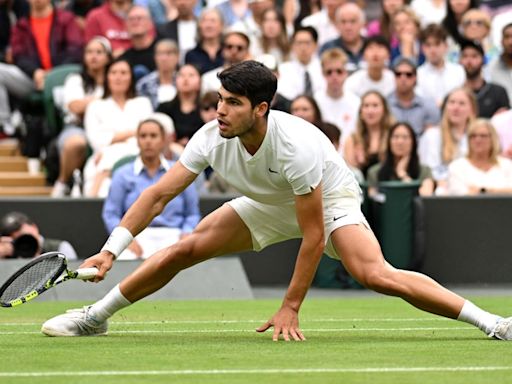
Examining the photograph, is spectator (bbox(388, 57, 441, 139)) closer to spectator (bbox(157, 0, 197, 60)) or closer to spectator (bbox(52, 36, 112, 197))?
spectator (bbox(157, 0, 197, 60))

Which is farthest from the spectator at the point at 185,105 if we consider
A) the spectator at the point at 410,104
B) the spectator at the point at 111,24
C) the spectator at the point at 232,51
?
the spectator at the point at 410,104

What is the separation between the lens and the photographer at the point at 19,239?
498 inches

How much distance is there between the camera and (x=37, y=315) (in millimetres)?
10594

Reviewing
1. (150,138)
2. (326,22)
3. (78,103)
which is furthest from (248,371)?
(326,22)

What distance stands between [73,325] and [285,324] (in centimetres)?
142

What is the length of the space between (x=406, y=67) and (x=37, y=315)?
651 cm

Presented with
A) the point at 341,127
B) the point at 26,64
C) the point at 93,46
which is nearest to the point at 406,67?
the point at 341,127

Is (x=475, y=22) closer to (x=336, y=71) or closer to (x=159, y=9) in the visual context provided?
(x=336, y=71)

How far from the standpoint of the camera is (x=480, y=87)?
16.2 m

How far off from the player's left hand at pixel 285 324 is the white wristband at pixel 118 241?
3.17 ft

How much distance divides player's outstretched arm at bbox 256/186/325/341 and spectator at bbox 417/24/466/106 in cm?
861

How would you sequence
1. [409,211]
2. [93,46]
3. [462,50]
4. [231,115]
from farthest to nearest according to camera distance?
[462,50] → [93,46] → [409,211] → [231,115]

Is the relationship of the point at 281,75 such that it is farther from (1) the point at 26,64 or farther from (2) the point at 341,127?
(1) the point at 26,64

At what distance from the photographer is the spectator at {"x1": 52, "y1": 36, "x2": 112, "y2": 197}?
601 inches
